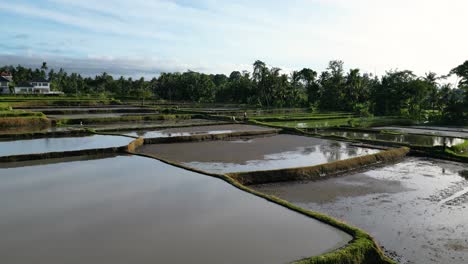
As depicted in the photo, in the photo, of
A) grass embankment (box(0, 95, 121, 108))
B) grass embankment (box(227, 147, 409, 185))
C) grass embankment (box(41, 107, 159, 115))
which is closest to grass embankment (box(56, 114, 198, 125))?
grass embankment (box(41, 107, 159, 115))

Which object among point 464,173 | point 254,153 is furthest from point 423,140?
point 254,153

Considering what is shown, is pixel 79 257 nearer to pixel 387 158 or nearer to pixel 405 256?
pixel 405 256

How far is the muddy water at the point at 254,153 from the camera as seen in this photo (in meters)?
13.5

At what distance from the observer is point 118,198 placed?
8625 millimetres

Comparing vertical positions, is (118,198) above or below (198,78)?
below

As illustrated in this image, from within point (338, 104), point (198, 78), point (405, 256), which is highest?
point (198, 78)

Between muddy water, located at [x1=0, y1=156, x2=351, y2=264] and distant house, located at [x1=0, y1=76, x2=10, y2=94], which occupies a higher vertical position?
distant house, located at [x1=0, y1=76, x2=10, y2=94]

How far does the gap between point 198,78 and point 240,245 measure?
177ft

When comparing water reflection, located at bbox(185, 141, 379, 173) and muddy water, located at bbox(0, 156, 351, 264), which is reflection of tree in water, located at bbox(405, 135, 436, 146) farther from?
muddy water, located at bbox(0, 156, 351, 264)

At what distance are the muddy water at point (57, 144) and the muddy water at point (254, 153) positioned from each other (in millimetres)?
1744

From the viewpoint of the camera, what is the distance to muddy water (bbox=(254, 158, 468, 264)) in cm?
728

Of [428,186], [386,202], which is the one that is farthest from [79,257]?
[428,186]

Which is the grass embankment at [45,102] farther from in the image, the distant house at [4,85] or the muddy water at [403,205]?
the muddy water at [403,205]

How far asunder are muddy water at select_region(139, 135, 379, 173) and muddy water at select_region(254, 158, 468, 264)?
2092 millimetres
